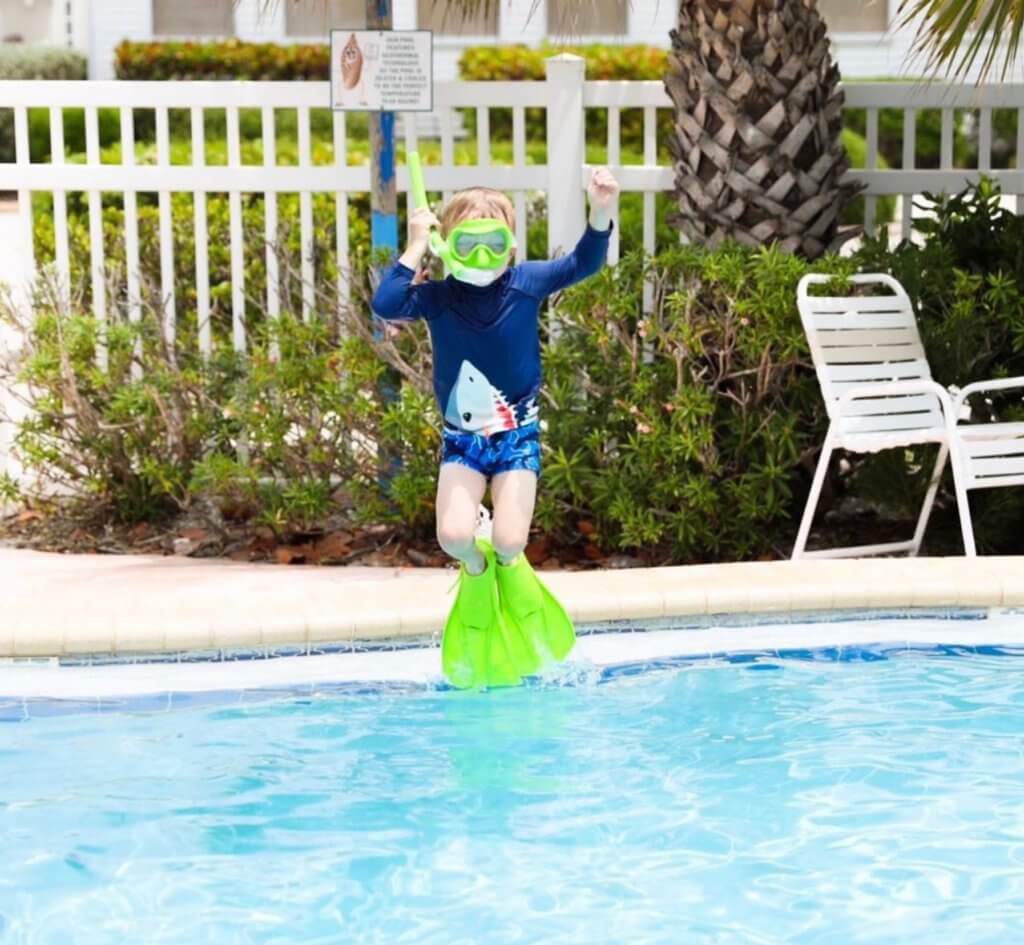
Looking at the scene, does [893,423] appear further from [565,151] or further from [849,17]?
[849,17]

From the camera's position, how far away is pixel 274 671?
5398 millimetres

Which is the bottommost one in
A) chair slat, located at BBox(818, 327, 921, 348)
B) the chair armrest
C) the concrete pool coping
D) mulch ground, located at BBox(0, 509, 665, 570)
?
mulch ground, located at BBox(0, 509, 665, 570)

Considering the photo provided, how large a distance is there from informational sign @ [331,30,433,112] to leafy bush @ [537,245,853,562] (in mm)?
1006

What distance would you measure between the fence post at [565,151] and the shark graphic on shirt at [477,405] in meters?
2.42

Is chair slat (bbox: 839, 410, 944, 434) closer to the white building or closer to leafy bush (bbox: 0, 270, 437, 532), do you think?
leafy bush (bbox: 0, 270, 437, 532)

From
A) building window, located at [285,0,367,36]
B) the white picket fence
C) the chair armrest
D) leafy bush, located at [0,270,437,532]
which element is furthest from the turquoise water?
building window, located at [285,0,367,36]

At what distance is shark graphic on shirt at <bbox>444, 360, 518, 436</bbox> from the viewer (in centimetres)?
511

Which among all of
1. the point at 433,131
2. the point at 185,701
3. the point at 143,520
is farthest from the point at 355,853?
the point at 433,131

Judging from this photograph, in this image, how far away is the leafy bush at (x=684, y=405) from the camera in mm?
6754

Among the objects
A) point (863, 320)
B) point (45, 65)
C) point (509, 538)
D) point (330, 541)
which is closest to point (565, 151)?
point (863, 320)

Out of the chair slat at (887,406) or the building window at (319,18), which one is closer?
the chair slat at (887,406)

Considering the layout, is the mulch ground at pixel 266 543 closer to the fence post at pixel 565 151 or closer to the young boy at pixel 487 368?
the fence post at pixel 565 151

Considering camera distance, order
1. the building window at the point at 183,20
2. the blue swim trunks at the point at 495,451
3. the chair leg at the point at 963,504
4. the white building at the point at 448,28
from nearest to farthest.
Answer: the blue swim trunks at the point at 495,451 → the chair leg at the point at 963,504 → the white building at the point at 448,28 → the building window at the point at 183,20

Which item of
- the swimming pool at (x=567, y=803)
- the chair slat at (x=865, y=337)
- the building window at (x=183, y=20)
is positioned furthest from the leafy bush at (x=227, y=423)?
the building window at (x=183, y=20)
